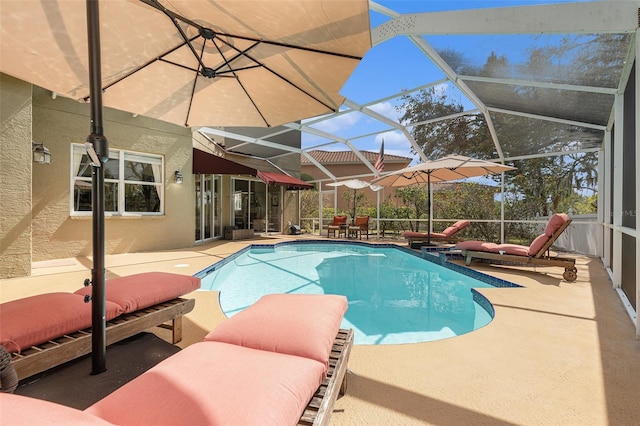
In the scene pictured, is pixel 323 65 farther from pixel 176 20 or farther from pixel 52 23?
pixel 52 23

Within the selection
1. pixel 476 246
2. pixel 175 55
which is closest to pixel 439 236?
pixel 476 246

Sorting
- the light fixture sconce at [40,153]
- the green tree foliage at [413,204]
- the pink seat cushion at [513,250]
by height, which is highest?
the light fixture sconce at [40,153]

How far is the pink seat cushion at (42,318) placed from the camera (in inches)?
83.7

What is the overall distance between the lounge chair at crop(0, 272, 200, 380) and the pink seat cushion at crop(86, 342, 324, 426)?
105 centimetres

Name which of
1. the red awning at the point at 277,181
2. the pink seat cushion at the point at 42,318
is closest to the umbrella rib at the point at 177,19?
the pink seat cushion at the point at 42,318

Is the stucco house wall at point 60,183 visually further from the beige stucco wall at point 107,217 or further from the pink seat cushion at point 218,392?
the pink seat cushion at point 218,392

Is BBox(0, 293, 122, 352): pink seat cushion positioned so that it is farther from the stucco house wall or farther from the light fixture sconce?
the light fixture sconce

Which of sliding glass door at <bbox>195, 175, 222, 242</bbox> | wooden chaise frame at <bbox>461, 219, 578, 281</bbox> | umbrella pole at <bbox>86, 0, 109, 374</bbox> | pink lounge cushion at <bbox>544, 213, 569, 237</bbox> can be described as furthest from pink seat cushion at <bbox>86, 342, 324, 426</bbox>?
sliding glass door at <bbox>195, 175, 222, 242</bbox>

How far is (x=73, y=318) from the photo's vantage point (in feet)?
8.01

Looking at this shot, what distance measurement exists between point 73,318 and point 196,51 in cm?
290

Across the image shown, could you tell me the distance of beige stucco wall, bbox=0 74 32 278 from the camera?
566cm

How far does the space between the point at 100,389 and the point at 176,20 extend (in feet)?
10.8

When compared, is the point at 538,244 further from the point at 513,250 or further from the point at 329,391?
the point at 329,391

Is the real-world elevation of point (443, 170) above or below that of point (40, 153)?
above
